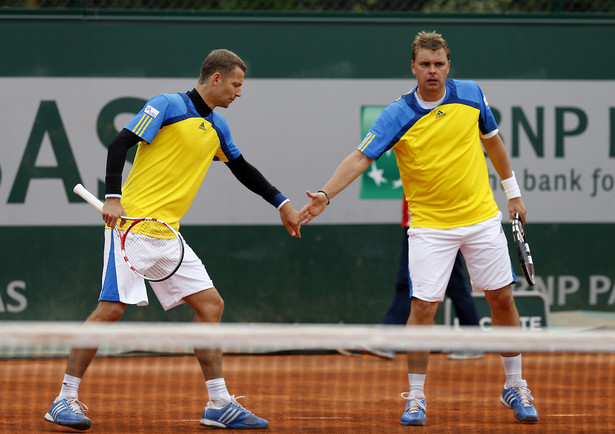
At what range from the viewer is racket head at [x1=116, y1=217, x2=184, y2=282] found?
4293 mm

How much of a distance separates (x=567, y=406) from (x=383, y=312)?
90.1 inches

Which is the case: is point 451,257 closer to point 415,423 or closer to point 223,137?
→ point 415,423

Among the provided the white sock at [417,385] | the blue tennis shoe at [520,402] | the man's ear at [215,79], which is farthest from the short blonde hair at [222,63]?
the blue tennis shoe at [520,402]

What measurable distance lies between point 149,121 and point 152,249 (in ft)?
1.86

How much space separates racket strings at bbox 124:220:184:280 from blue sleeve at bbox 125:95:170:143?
39cm

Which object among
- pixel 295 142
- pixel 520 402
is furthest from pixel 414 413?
pixel 295 142

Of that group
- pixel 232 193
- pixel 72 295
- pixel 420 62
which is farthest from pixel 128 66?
pixel 420 62

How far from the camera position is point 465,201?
460 cm

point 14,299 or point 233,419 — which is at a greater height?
point 14,299

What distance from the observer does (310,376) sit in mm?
6254

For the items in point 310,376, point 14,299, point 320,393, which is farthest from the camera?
point 14,299

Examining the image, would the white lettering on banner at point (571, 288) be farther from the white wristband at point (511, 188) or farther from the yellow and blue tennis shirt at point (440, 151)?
the yellow and blue tennis shirt at point (440, 151)

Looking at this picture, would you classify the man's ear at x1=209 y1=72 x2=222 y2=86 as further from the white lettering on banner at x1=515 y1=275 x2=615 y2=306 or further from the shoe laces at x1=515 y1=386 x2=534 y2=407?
the white lettering on banner at x1=515 y1=275 x2=615 y2=306

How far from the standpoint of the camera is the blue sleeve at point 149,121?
14.1 feet
